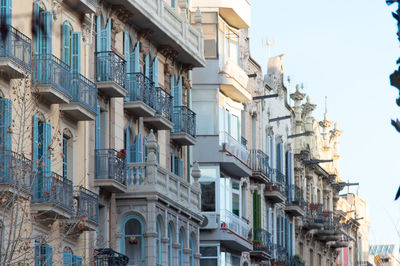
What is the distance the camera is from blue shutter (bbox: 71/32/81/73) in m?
31.9

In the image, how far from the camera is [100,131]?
35094 mm

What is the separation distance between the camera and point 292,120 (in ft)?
220

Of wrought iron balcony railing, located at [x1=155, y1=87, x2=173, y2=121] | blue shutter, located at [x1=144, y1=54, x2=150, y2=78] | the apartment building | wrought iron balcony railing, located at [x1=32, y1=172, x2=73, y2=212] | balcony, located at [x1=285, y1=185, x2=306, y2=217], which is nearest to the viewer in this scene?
the apartment building

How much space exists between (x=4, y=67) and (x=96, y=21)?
8.67 meters

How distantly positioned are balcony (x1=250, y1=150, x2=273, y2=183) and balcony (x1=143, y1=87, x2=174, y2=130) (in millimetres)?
13967

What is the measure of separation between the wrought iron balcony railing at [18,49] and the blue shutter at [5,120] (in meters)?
0.96

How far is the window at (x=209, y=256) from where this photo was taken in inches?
1875

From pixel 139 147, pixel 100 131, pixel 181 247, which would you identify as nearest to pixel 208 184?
pixel 181 247

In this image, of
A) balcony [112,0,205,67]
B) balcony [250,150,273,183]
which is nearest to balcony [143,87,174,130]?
balcony [112,0,205,67]

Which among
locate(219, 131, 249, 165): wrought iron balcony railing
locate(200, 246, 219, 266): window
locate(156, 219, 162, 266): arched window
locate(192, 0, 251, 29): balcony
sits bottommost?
locate(156, 219, 162, 266): arched window

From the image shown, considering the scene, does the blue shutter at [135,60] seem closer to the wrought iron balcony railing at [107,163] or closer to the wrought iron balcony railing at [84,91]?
the wrought iron balcony railing at [107,163]

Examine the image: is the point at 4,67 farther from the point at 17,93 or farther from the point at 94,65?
the point at 94,65

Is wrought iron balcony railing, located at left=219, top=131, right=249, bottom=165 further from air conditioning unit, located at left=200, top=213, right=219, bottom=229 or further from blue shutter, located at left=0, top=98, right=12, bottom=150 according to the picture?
blue shutter, located at left=0, top=98, right=12, bottom=150

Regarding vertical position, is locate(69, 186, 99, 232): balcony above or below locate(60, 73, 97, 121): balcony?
below
